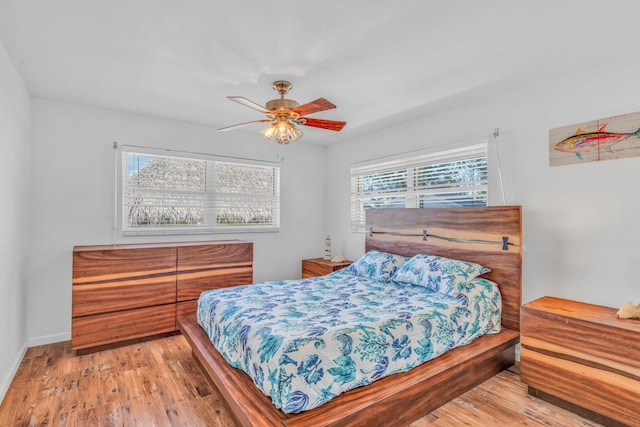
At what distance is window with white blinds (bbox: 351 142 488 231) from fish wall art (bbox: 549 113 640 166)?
0.64m

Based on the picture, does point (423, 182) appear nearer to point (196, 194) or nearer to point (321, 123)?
point (321, 123)

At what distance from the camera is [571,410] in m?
2.23

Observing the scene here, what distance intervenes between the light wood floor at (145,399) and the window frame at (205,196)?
4.79 feet

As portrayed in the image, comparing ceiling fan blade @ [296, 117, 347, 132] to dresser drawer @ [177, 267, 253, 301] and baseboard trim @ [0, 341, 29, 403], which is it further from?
baseboard trim @ [0, 341, 29, 403]

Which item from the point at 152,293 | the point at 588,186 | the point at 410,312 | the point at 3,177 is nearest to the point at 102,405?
the point at 152,293

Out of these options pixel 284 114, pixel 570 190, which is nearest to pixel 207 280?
pixel 284 114

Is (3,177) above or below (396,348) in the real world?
above

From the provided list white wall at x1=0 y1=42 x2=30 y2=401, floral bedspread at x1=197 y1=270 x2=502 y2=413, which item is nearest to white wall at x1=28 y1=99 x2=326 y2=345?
white wall at x1=0 y1=42 x2=30 y2=401

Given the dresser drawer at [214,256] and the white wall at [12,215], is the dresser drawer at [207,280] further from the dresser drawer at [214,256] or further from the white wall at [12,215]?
the white wall at [12,215]

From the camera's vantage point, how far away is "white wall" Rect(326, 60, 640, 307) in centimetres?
243

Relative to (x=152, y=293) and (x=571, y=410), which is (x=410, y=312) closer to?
(x=571, y=410)

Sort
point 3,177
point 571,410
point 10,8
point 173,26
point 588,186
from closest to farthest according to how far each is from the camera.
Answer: point 10,8 < point 173,26 < point 571,410 < point 3,177 < point 588,186

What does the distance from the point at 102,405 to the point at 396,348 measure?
6.87 ft

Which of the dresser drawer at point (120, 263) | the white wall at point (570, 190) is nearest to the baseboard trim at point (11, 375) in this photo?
the dresser drawer at point (120, 263)
